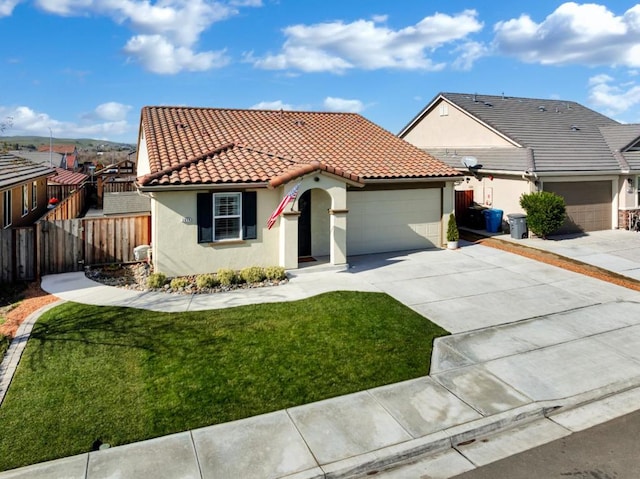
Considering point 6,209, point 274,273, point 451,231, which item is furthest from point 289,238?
point 6,209

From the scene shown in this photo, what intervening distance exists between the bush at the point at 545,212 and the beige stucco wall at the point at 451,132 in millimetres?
4173

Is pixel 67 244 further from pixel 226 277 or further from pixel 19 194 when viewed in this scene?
pixel 19 194

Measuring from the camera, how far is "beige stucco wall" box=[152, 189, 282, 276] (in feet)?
44.9

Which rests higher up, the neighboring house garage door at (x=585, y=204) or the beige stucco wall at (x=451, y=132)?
the beige stucco wall at (x=451, y=132)

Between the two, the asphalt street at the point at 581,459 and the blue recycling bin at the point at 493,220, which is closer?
the asphalt street at the point at 581,459

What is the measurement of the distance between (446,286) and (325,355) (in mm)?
5713

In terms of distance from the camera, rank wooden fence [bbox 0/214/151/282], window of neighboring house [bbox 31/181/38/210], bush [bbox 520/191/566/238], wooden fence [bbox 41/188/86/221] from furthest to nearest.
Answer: window of neighboring house [bbox 31/181/38/210] < wooden fence [bbox 41/188/86/221] < bush [bbox 520/191/566/238] < wooden fence [bbox 0/214/151/282]

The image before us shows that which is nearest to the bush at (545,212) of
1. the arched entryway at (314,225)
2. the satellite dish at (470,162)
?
the satellite dish at (470,162)

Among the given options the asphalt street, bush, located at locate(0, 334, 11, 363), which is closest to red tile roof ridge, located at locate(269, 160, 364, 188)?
bush, located at locate(0, 334, 11, 363)

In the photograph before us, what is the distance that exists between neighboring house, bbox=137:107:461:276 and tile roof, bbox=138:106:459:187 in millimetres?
44

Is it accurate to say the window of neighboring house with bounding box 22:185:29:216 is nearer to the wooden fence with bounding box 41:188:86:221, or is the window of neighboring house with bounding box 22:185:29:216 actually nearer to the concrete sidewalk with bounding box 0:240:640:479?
the wooden fence with bounding box 41:188:86:221

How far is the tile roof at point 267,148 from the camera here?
14.4 meters

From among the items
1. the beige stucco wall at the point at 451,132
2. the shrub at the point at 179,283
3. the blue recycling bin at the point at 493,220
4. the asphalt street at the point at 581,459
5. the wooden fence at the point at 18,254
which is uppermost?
the beige stucco wall at the point at 451,132

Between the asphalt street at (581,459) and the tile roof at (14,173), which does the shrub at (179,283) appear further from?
the asphalt street at (581,459)
